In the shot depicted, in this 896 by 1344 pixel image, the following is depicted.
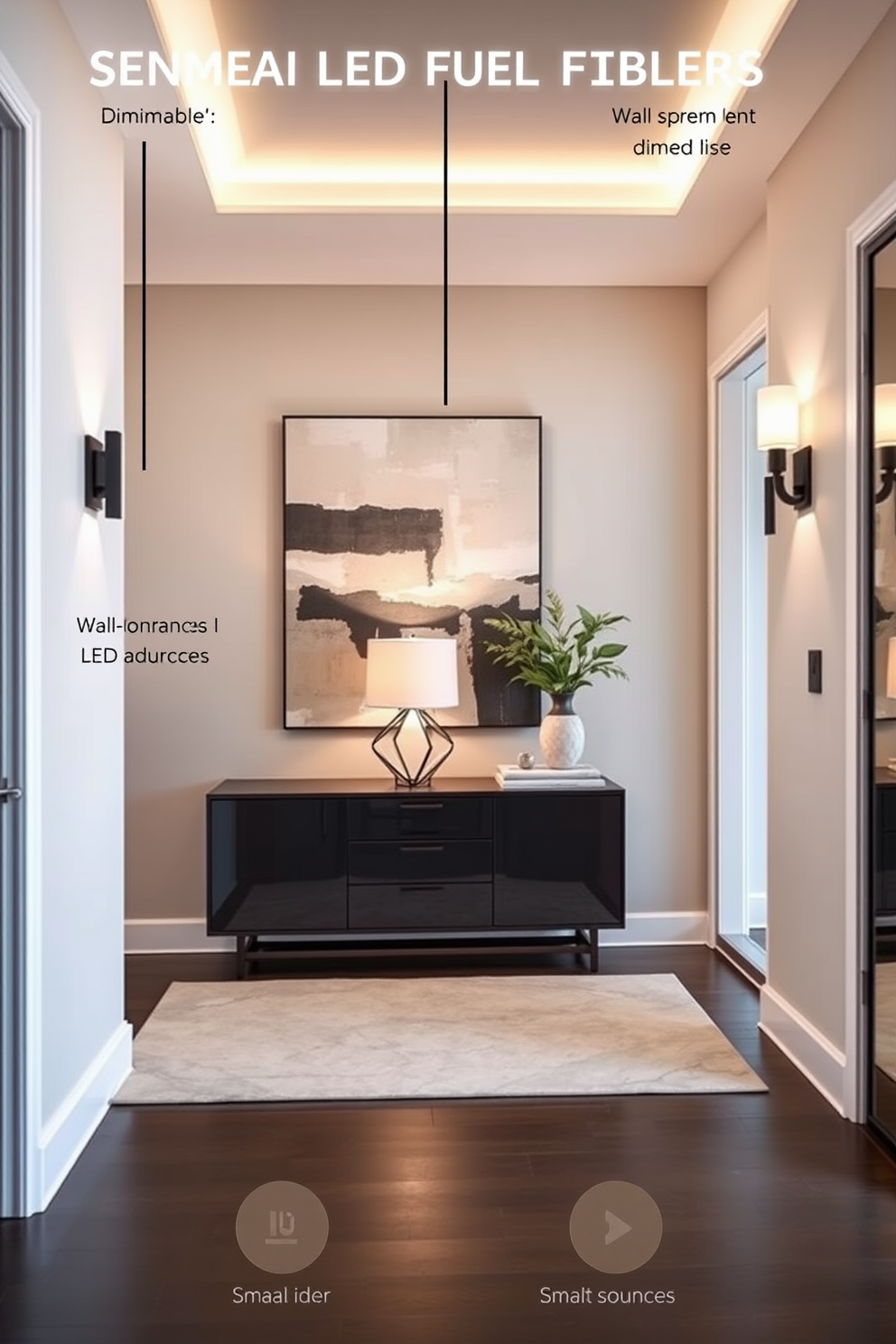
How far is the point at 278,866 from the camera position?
4012 mm

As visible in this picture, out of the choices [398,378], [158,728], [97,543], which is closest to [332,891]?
[158,728]

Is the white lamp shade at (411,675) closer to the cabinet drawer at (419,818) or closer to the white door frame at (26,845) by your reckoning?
the cabinet drawer at (419,818)

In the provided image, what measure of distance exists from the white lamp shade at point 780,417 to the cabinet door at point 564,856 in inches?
56.9

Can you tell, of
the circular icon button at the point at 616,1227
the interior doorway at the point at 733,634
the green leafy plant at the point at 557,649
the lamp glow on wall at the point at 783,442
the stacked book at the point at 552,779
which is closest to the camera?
the circular icon button at the point at 616,1227

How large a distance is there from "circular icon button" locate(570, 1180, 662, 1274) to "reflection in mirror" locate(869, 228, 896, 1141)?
0.66 metres

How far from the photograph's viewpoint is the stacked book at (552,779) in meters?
4.11

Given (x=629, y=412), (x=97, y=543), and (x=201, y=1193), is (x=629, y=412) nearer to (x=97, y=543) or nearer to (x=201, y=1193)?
(x=97, y=543)

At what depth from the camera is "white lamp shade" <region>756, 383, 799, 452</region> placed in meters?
3.12

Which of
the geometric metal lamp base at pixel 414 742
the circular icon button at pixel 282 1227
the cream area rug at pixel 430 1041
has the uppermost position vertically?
the geometric metal lamp base at pixel 414 742

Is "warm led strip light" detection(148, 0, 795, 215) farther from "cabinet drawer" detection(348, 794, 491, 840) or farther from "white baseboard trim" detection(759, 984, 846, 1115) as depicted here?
"white baseboard trim" detection(759, 984, 846, 1115)

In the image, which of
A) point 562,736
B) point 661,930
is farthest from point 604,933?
point 562,736

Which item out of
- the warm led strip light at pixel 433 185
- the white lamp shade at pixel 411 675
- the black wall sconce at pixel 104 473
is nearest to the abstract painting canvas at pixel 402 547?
the white lamp shade at pixel 411 675

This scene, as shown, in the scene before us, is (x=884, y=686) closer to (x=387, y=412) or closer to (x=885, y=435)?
(x=885, y=435)

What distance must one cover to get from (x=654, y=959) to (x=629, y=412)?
7.03ft
